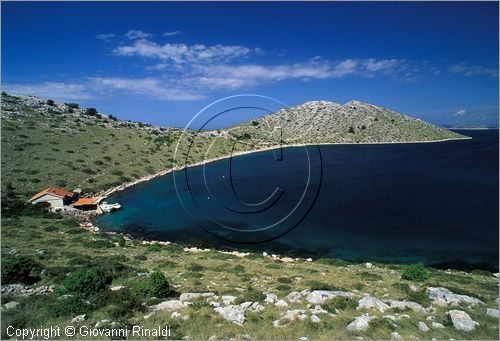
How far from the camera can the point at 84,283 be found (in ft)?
66.0

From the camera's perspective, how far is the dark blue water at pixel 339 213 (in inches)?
1545

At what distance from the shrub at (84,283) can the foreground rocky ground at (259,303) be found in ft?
1.28

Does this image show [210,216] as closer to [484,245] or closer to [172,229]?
[172,229]

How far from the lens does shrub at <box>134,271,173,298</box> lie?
Answer: 64.4 ft

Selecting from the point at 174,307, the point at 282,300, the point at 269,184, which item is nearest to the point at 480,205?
the point at 269,184

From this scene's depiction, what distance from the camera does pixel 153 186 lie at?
77.2 meters

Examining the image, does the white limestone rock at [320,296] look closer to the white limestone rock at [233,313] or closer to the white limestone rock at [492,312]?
the white limestone rock at [233,313]

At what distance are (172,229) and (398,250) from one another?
29673 mm

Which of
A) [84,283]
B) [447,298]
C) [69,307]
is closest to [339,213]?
[447,298]

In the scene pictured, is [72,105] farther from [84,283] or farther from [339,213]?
[84,283]

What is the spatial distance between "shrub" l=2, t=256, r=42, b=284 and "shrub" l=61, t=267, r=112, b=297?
369 centimetres

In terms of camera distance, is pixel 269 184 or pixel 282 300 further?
pixel 269 184

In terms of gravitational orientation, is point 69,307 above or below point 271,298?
above

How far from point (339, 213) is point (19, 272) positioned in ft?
140
